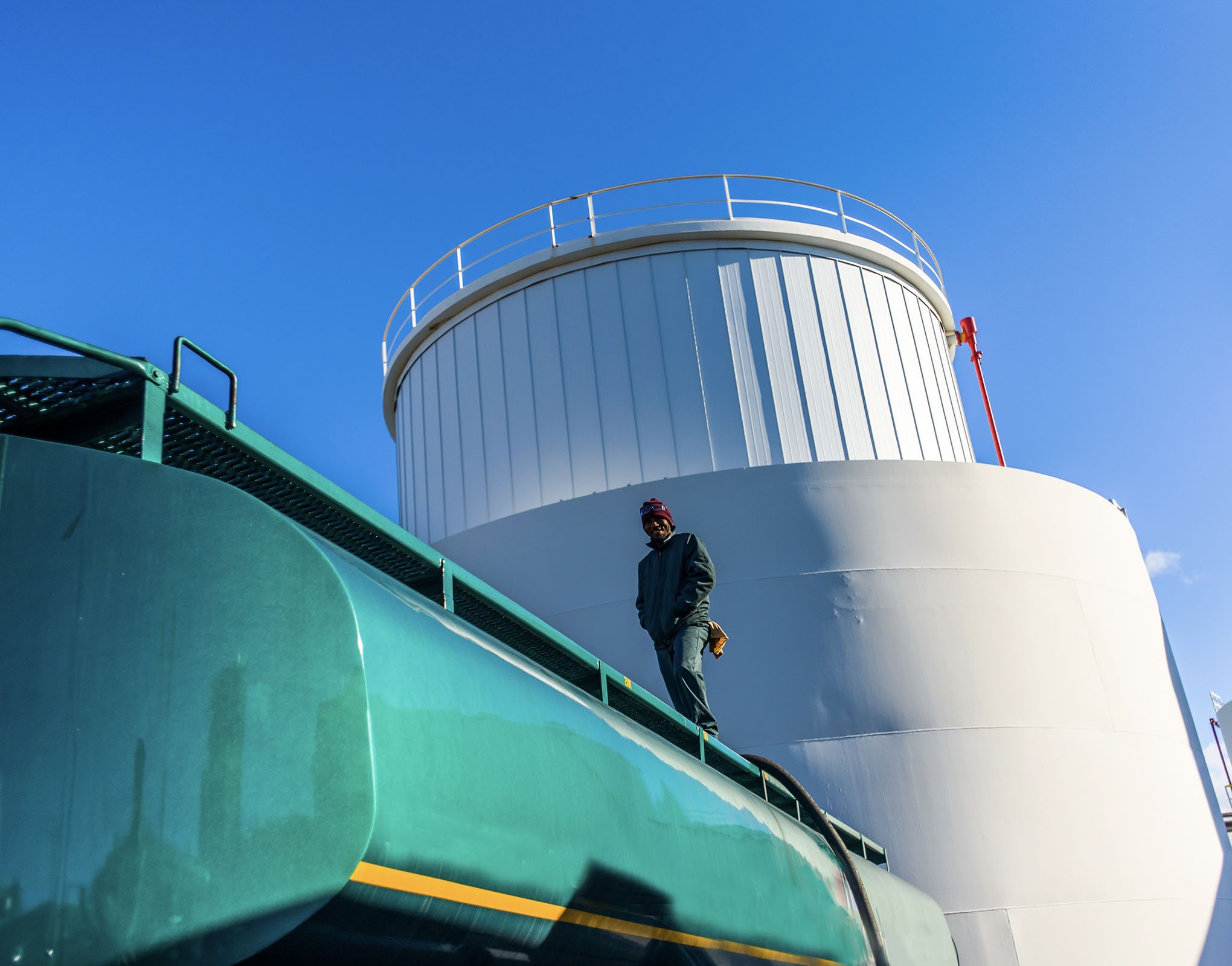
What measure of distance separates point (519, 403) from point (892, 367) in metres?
4.41

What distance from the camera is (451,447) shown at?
40.8 ft

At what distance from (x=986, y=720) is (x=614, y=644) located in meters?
3.31

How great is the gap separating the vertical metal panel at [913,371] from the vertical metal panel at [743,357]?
2111 mm

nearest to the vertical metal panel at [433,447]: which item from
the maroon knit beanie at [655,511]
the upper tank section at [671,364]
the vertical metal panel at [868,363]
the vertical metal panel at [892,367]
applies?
the upper tank section at [671,364]

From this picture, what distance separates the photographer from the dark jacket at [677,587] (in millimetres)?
5871

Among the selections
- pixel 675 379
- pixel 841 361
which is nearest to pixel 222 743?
pixel 675 379

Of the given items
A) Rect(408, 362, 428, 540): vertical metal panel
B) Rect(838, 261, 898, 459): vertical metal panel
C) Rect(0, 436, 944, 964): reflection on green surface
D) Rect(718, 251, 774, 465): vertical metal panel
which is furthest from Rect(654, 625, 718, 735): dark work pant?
Rect(408, 362, 428, 540): vertical metal panel

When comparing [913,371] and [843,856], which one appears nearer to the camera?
[843,856]

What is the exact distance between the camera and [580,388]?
1138 cm

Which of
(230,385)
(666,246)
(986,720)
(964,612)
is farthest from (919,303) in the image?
(230,385)

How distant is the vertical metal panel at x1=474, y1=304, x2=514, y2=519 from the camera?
38.3 ft

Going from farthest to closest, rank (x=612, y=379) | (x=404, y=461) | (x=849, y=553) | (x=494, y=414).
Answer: (x=404, y=461), (x=494, y=414), (x=612, y=379), (x=849, y=553)

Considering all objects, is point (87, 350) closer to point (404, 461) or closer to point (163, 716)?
point (163, 716)

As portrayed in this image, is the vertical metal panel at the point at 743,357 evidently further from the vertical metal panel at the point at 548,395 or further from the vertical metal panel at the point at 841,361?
the vertical metal panel at the point at 548,395
